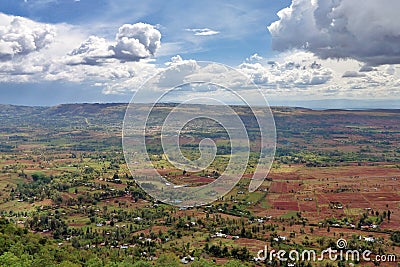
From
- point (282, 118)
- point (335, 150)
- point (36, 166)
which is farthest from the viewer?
point (282, 118)

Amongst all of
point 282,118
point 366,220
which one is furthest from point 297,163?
point 282,118

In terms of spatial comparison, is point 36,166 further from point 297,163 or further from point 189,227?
point 297,163

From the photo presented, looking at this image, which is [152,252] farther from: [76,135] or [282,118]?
[282,118]

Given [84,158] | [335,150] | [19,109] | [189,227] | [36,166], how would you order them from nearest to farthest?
[189,227], [36,166], [84,158], [335,150], [19,109]

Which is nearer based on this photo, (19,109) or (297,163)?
(297,163)

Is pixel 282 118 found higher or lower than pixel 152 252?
higher

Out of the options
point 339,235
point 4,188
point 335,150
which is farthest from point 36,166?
point 335,150
